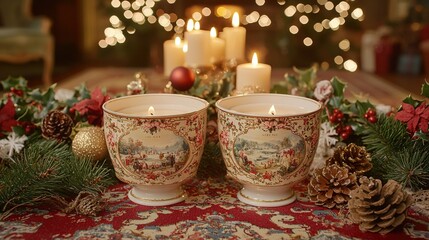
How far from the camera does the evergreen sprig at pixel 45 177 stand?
0.70 metres

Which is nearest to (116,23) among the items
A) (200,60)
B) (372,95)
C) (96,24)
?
(96,24)

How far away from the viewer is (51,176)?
72cm

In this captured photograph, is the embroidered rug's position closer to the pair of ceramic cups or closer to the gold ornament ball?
the gold ornament ball

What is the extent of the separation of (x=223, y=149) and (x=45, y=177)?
240 mm

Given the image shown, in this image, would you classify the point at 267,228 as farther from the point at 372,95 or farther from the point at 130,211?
the point at 372,95

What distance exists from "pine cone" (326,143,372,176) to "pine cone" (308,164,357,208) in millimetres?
33

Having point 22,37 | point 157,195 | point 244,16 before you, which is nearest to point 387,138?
point 157,195

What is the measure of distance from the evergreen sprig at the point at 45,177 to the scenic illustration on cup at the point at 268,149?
0.63 ft

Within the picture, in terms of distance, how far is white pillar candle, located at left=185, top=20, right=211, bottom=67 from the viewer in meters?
1.05

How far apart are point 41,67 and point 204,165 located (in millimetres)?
3240

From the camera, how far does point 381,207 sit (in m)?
0.64

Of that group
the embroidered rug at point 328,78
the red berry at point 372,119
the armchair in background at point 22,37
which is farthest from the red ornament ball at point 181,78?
the armchair in background at point 22,37

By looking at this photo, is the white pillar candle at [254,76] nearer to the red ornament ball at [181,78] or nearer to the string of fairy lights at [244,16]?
the red ornament ball at [181,78]

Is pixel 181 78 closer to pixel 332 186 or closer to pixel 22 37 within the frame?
pixel 332 186
